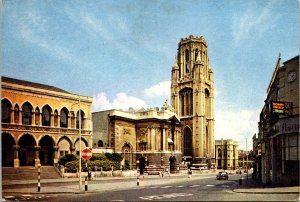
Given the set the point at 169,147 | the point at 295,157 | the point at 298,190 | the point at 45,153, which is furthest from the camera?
the point at 169,147

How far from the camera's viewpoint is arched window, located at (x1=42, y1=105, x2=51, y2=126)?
39347 millimetres

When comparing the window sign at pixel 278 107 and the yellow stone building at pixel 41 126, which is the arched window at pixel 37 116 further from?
the window sign at pixel 278 107

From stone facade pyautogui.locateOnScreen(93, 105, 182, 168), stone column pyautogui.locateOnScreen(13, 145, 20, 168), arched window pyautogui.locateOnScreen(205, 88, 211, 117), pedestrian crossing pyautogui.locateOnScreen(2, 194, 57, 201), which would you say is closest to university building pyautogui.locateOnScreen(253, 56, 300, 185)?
pedestrian crossing pyautogui.locateOnScreen(2, 194, 57, 201)

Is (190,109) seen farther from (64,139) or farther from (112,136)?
(64,139)

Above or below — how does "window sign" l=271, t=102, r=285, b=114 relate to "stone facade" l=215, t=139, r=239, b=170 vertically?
above

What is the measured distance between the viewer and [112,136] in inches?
2142

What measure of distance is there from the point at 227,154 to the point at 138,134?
64.6 metres

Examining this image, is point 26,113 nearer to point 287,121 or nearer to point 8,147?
point 8,147

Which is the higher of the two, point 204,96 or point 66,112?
point 204,96

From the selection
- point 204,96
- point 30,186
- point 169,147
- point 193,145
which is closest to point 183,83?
point 204,96

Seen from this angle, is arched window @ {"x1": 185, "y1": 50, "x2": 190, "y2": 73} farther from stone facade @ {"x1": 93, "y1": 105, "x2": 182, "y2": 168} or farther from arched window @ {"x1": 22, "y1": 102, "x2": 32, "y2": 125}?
arched window @ {"x1": 22, "y1": 102, "x2": 32, "y2": 125}

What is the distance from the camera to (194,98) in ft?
266

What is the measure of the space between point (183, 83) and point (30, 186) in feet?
202

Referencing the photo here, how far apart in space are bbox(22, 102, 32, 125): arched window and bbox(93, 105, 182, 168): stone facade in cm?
1891
